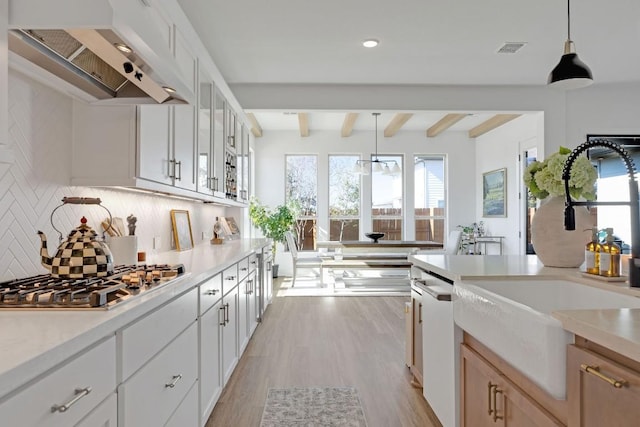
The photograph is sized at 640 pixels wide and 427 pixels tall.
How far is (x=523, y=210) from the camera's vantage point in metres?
6.80

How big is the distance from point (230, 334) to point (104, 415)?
68.6 inches

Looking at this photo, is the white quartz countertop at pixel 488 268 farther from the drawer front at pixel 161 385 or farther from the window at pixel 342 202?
the window at pixel 342 202

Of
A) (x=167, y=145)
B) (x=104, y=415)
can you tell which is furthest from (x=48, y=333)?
(x=167, y=145)

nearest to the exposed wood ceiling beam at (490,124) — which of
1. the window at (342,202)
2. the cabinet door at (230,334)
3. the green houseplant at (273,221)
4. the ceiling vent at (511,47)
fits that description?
the window at (342,202)

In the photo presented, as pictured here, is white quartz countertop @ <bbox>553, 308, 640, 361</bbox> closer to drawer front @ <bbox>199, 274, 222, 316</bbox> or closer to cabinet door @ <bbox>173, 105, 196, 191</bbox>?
drawer front @ <bbox>199, 274, 222, 316</bbox>

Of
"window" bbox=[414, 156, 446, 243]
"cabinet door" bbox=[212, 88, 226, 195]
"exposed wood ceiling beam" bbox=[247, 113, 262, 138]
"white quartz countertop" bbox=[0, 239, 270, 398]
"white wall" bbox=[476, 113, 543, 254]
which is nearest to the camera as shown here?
"white quartz countertop" bbox=[0, 239, 270, 398]

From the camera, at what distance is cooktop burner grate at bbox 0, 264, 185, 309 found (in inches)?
46.1

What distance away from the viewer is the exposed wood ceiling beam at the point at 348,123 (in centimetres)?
659

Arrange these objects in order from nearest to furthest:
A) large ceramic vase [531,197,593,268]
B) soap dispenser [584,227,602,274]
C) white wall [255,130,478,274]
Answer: soap dispenser [584,227,602,274]
large ceramic vase [531,197,593,268]
white wall [255,130,478,274]

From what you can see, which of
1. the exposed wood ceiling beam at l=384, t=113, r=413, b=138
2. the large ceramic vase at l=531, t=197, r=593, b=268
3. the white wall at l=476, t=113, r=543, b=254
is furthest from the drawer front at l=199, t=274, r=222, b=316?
the white wall at l=476, t=113, r=543, b=254

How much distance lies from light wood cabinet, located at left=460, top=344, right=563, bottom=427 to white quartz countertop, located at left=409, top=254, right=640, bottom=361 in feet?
1.01

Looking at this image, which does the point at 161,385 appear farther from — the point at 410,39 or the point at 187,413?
the point at 410,39

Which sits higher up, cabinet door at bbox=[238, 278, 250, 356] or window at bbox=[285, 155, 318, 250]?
window at bbox=[285, 155, 318, 250]

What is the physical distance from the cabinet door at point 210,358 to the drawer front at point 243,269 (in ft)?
2.12
